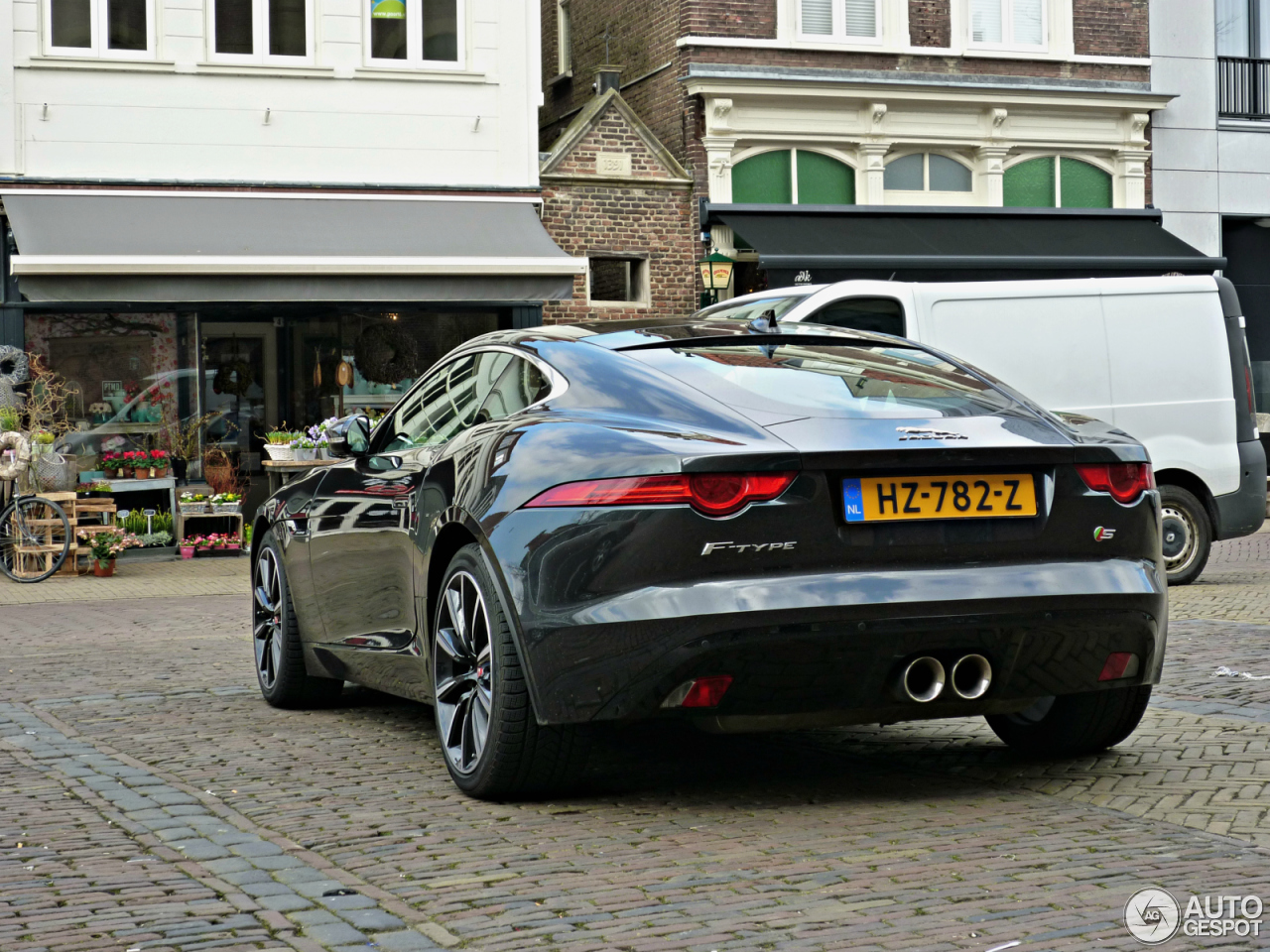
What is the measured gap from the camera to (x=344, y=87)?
19.5 meters

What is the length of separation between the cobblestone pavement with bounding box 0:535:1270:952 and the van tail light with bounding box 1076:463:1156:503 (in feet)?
2.91

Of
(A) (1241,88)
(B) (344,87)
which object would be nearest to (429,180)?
(B) (344,87)

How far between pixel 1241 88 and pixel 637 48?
899 centimetres

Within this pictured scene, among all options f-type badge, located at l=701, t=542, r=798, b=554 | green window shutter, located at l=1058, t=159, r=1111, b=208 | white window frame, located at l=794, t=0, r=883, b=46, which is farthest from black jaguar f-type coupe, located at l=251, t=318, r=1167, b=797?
green window shutter, located at l=1058, t=159, r=1111, b=208

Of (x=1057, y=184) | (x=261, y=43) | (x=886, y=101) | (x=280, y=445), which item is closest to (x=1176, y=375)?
(x=280, y=445)

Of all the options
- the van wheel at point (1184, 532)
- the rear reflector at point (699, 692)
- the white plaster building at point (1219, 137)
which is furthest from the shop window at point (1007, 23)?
the rear reflector at point (699, 692)

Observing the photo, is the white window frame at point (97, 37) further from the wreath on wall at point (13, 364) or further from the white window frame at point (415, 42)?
the wreath on wall at point (13, 364)

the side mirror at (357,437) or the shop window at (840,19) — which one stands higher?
the shop window at (840,19)

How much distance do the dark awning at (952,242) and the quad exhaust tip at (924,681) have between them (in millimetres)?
15855

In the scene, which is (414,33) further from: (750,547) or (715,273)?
(750,547)

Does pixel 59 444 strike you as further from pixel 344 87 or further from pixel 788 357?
pixel 788 357

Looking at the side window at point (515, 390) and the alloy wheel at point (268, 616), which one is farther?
the alloy wheel at point (268, 616)

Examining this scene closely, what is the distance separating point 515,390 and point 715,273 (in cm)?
1533

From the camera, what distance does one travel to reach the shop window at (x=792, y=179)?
2175cm
